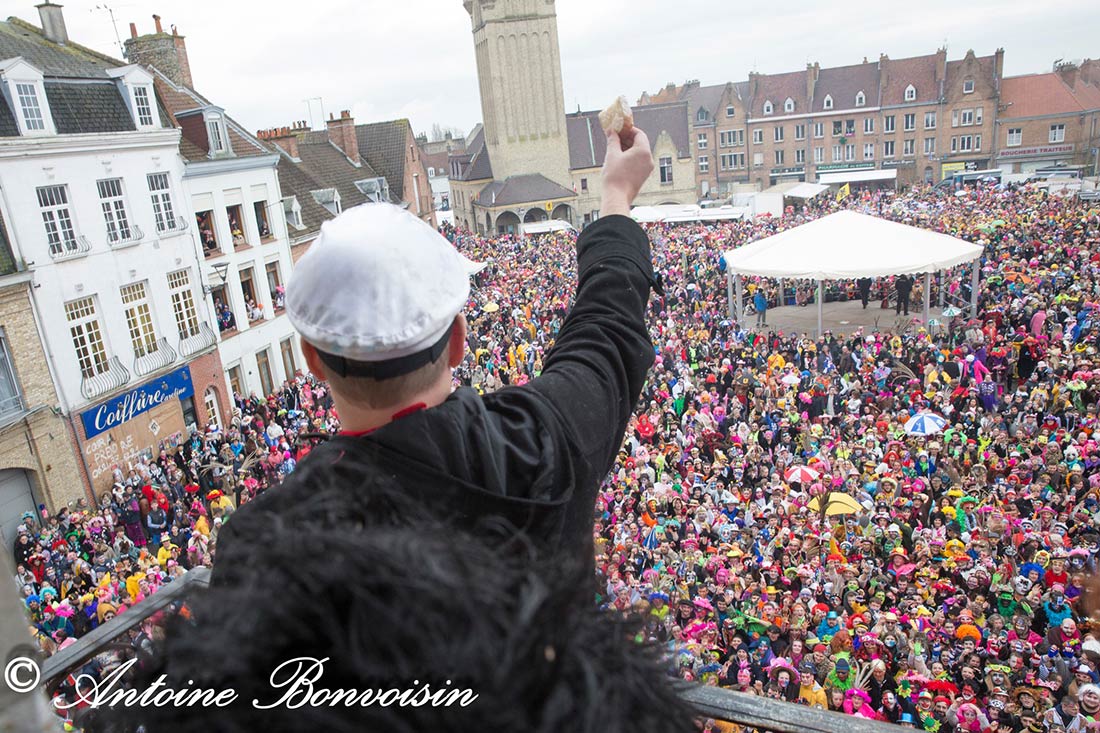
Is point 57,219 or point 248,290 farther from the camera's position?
point 248,290

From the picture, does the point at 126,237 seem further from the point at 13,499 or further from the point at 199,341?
the point at 13,499

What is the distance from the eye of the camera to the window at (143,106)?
21.6m

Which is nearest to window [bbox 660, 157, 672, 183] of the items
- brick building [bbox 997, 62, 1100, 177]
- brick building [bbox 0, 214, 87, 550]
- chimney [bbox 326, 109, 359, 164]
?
brick building [bbox 997, 62, 1100, 177]

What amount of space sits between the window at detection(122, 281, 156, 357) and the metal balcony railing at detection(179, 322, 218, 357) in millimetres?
886

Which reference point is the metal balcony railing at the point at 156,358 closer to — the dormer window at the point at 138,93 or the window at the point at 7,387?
the window at the point at 7,387

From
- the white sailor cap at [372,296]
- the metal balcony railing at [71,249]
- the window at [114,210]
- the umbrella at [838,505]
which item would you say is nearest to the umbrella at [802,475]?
the umbrella at [838,505]

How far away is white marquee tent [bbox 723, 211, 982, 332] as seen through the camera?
18.4 metres

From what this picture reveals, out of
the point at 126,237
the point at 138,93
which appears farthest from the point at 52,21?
the point at 126,237

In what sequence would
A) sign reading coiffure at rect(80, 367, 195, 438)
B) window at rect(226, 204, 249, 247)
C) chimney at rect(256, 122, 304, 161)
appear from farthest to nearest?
chimney at rect(256, 122, 304, 161), window at rect(226, 204, 249, 247), sign reading coiffure at rect(80, 367, 195, 438)

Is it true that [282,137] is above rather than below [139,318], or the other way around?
above

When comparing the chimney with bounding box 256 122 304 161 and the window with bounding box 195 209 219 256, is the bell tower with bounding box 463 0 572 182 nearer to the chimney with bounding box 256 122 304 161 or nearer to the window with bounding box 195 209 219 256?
the chimney with bounding box 256 122 304 161

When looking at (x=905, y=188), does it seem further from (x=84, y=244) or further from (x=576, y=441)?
(x=576, y=441)

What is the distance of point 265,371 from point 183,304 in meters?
4.42

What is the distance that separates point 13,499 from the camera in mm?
17328
